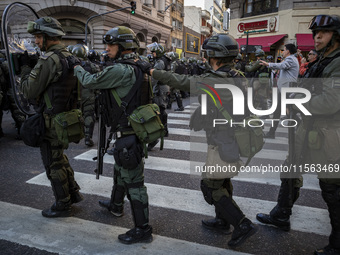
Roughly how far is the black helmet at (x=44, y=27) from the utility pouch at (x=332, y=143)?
114 inches

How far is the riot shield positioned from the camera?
3.08m

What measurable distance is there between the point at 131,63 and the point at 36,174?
9.41 ft

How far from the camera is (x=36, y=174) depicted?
4.53 meters

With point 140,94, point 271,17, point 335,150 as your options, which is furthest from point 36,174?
point 271,17

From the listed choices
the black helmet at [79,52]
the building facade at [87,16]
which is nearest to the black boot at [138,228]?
the black helmet at [79,52]

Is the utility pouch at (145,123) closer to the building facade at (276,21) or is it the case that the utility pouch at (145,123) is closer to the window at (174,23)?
the building facade at (276,21)

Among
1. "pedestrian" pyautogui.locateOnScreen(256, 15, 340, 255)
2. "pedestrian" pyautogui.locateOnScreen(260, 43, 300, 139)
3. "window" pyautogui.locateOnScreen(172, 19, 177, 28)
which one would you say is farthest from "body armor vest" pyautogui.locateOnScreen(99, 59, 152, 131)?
"window" pyautogui.locateOnScreen(172, 19, 177, 28)

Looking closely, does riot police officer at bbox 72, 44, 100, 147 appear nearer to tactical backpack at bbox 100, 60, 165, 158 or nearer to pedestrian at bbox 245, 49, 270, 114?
tactical backpack at bbox 100, 60, 165, 158

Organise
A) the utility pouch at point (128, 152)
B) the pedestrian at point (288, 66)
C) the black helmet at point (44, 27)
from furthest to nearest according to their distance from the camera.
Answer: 1. the pedestrian at point (288, 66)
2. the black helmet at point (44, 27)
3. the utility pouch at point (128, 152)

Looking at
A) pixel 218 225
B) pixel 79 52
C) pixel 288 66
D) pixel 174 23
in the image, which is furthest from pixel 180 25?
pixel 218 225

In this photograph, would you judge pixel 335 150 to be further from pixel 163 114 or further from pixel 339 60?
pixel 163 114

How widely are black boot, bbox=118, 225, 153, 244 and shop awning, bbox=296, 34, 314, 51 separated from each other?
1988 cm

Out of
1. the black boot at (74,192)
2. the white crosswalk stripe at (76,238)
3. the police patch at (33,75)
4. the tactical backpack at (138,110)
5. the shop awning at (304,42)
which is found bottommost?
the white crosswalk stripe at (76,238)

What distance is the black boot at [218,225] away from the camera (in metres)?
3.00
